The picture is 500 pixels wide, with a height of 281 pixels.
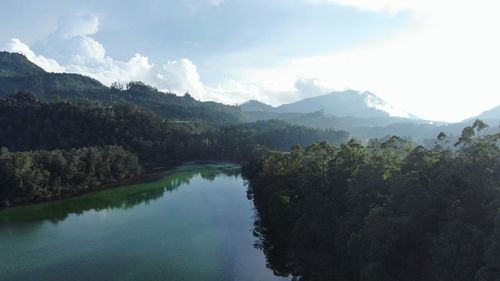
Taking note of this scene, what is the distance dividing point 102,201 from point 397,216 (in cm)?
5358

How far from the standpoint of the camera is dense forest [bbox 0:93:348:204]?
106 meters

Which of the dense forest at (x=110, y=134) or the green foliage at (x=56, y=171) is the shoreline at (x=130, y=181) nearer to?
the green foliage at (x=56, y=171)

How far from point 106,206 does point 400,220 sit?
5060cm

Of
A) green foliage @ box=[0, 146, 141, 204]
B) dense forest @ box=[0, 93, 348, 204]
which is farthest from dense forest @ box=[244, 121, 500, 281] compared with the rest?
dense forest @ box=[0, 93, 348, 204]

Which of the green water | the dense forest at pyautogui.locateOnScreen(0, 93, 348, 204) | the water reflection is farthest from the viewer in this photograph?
the dense forest at pyautogui.locateOnScreen(0, 93, 348, 204)

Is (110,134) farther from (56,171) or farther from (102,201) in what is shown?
(102,201)

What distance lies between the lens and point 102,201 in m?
66.6

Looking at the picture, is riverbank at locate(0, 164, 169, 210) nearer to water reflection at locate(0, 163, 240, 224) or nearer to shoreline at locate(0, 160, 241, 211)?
shoreline at locate(0, 160, 241, 211)

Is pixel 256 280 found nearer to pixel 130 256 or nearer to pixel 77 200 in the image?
pixel 130 256

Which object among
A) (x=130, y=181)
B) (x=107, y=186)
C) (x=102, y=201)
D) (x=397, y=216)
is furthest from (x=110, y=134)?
(x=397, y=216)

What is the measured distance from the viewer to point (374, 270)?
24109 mm

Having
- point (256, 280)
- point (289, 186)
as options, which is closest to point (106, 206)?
point (289, 186)

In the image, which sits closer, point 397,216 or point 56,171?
point 397,216

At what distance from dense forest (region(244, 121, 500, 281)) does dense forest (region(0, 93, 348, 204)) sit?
239 ft
